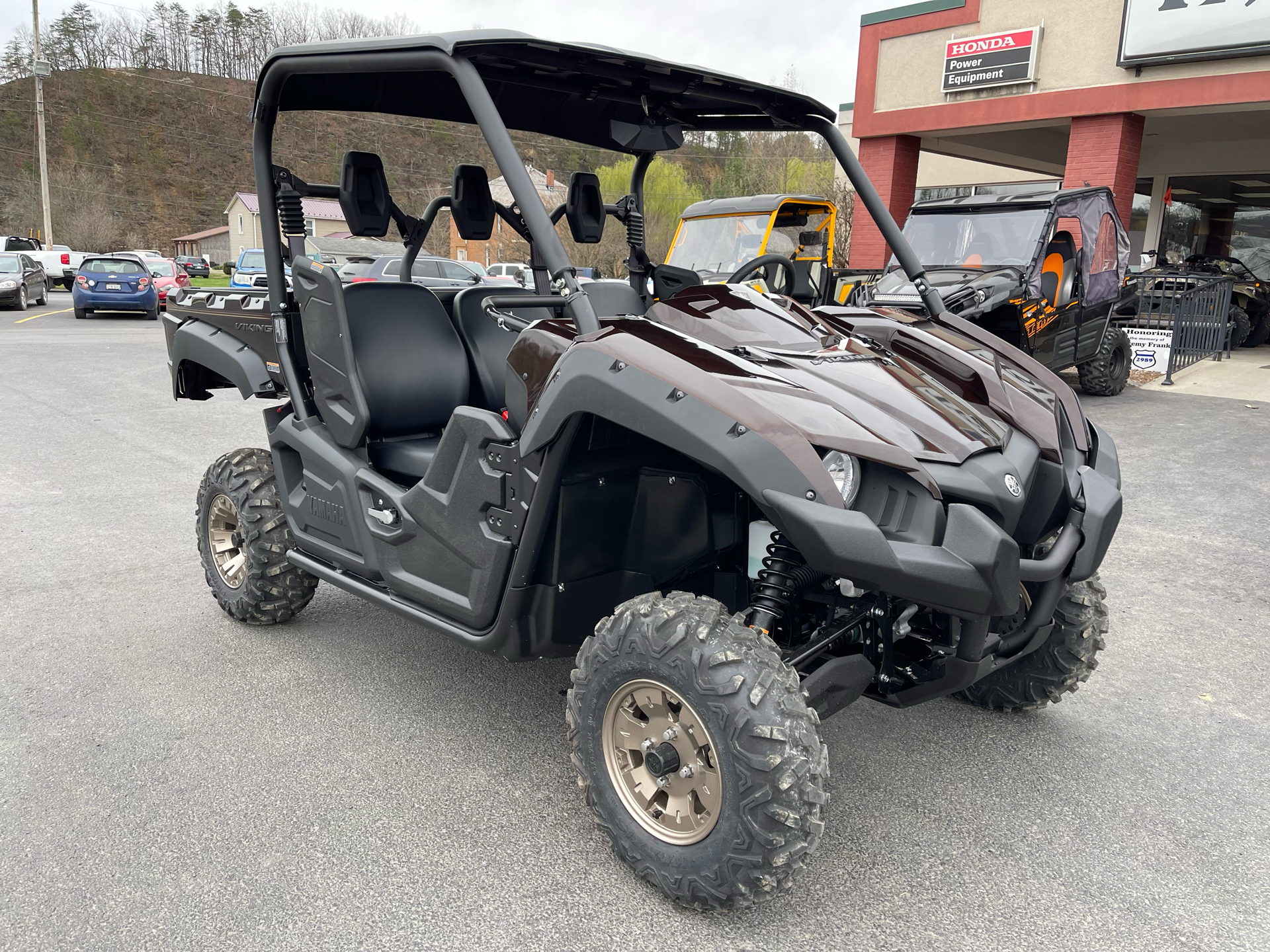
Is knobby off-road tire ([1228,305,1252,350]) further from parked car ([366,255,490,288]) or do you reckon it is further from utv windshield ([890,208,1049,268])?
parked car ([366,255,490,288])

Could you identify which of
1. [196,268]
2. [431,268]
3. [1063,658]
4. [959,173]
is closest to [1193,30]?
[959,173]

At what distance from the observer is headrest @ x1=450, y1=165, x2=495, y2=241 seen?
3334 mm

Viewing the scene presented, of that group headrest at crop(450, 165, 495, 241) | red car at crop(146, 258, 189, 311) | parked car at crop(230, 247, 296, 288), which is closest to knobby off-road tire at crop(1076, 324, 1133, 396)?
headrest at crop(450, 165, 495, 241)

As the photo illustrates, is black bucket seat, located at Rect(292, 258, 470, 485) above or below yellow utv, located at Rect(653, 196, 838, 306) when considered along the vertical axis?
below

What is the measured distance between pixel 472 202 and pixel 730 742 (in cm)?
208

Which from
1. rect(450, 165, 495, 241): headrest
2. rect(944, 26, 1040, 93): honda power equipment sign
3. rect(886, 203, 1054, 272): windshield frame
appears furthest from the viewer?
rect(944, 26, 1040, 93): honda power equipment sign

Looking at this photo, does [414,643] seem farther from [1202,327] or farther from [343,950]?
[1202,327]

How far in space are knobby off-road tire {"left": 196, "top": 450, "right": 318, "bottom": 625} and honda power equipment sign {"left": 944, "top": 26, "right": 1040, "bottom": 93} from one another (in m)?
15.5

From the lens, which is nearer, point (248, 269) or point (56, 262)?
point (248, 269)

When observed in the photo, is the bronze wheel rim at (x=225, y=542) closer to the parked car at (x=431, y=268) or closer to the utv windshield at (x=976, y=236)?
the utv windshield at (x=976, y=236)

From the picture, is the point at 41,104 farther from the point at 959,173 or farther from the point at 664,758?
the point at 664,758

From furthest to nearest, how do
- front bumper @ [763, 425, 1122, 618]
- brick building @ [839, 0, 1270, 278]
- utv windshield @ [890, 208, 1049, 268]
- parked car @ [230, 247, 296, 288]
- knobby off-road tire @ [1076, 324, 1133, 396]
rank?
parked car @ [230, 247, 296, 288], brick building @ [839, 0, 1270, 278], knobby off-road tire @ [1076, 324, 1133, 396], utv windshield @ [890, 208, 1049, 268], front bumper @ [763, 425, 1122, 618]

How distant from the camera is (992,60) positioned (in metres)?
16.2

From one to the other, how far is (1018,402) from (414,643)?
2.55 metres
